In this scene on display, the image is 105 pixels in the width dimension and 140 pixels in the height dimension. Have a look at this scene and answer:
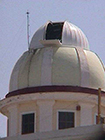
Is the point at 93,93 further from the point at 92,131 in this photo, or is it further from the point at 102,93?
the point at 92,131

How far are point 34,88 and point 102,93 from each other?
12.6ft

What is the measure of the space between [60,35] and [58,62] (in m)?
2.11

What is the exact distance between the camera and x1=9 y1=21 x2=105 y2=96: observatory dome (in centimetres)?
4506

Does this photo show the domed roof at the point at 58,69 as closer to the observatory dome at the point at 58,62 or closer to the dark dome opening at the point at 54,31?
the observatory dome at the point at 58,62

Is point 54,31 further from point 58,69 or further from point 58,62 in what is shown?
point 58,69

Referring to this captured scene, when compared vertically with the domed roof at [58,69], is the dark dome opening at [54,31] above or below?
above

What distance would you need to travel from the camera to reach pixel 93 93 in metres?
44.8

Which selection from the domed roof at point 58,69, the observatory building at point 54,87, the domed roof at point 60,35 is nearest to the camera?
the observatory building at point 54,87

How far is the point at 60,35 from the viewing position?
4681 centimetres

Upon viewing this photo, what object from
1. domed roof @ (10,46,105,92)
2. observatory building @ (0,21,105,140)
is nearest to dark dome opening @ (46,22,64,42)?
observatory building @ (0,21,105,140)

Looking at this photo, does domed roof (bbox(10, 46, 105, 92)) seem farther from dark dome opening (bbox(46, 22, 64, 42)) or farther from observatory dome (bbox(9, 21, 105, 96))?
dark dome opening (bbox(46, 22, 64, 42))

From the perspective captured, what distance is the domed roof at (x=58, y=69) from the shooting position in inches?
1772

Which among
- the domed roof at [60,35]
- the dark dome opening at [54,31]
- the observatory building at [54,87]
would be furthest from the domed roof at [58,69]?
the dark dome opening at [54,31]

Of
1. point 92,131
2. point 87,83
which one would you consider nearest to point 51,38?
point 87,83
